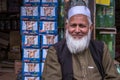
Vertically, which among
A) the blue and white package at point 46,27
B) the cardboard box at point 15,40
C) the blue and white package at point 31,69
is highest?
the blue and white package at point 46,27

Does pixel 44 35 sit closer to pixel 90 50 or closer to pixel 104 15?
pixel 104 15

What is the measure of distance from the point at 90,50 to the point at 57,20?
72.6 inches

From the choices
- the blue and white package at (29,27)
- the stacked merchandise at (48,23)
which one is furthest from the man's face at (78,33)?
the blue and white package at (29,27)

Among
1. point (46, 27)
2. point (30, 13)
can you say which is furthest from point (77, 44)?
point (30, 13)

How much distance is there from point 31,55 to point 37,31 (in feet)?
1.14

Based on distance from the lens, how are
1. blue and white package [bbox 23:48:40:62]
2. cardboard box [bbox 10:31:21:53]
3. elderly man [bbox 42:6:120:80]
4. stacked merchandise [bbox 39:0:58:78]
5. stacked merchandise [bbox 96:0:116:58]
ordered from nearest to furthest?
elderly man [bbox 42:6:120:80]
stacked merchandise [bbox 96:0:116:58]
stacked merchandise [bbox 39:0:58:78]
blue and white package [bbox 23:48:40:62]
cardboard box [bbox 10:31:21:53]

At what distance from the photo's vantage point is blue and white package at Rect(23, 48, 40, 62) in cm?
478

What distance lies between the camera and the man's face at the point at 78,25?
283 cm

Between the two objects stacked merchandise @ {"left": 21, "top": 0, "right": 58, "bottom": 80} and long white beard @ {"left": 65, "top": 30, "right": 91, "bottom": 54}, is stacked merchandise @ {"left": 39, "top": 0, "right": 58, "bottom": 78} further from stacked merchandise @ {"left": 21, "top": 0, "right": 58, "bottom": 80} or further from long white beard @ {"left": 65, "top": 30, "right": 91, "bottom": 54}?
long white beard @ {"left": 65, "top": 30, "right": 91, "bottom": 54}

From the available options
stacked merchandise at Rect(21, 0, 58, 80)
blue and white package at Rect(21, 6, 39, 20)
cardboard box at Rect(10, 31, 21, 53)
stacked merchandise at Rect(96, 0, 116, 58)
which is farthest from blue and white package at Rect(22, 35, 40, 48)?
cardboard box at Rect(10, 31, 21, 53)

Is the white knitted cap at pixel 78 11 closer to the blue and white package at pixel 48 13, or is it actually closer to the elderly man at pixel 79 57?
the elderly man at pixel 79 57

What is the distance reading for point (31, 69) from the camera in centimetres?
482

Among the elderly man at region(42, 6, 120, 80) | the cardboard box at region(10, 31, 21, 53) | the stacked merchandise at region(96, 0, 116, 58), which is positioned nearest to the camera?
the elderly man at region(42, 6, 120, 80)

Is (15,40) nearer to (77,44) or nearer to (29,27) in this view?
(29,27)
